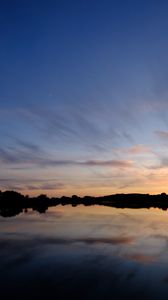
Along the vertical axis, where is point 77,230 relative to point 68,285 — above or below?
above

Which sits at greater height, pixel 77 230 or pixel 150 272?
pixel 77 230

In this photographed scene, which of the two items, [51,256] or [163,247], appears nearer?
[51,256]

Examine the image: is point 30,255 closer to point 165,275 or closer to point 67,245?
point 67,245

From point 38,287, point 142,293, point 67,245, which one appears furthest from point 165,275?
point 67,245

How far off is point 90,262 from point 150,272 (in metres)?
5.40

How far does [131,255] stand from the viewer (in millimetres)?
31500

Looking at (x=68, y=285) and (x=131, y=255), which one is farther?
(x=131, y=255)

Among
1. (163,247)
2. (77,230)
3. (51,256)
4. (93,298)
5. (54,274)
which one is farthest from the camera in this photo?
(77,230)

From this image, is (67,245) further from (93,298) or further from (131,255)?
(93,298)

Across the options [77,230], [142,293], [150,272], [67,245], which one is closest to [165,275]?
[150,272]

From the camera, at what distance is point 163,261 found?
2859 centimetres

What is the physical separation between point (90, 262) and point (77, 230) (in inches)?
901

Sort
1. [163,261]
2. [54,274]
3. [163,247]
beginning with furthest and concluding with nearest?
[163,247] < [163,261] < [54,274]

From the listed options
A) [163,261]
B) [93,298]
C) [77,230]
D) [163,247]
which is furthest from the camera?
[77,230]
